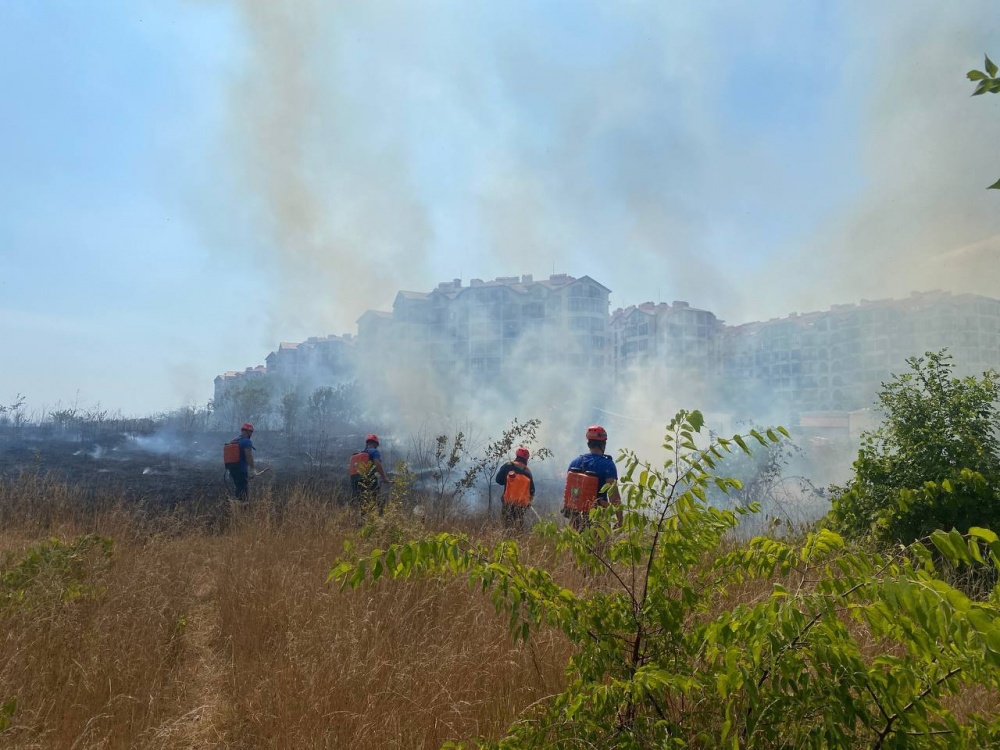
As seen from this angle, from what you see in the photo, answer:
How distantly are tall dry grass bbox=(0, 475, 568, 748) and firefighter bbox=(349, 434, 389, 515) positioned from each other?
1.44 metres

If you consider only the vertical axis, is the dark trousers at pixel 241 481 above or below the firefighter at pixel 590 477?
below

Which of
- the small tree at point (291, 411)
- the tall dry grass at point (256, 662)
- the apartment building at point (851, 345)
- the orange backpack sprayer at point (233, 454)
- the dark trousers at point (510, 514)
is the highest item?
the apartment building at point (851, 345)

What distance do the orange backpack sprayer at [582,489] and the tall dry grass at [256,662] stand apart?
6.05ft

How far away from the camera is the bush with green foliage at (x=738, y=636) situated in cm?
123

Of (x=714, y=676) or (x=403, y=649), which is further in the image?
(x=403, y=649)

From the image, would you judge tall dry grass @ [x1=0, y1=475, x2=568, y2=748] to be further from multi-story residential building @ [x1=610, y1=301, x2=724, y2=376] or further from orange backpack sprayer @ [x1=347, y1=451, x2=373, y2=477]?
multi-story residential building @ [x1=610, y1=301, x2=724, y2=376]

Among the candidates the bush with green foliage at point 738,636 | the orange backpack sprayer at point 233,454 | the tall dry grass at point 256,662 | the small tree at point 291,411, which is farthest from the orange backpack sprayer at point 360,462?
the small tree at point 291,411

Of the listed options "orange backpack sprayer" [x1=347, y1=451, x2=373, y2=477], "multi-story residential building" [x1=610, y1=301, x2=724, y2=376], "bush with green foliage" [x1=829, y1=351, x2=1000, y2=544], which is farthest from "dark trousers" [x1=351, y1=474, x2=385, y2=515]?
"multi-story residential building" [x1=610, y1=301, x2=724, y2=376]

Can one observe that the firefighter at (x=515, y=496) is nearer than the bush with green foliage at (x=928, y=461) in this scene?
No

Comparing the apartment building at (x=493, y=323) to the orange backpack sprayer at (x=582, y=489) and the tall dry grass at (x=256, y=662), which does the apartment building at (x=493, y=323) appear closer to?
the orange backpack sprayer at (x=582, y=489)

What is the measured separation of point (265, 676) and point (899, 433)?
5559 millimetres

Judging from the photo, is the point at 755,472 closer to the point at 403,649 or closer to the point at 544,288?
the point at 403,649

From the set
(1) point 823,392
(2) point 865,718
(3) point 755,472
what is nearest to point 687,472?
(2) point 865,718

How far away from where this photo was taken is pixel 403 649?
340 cm
